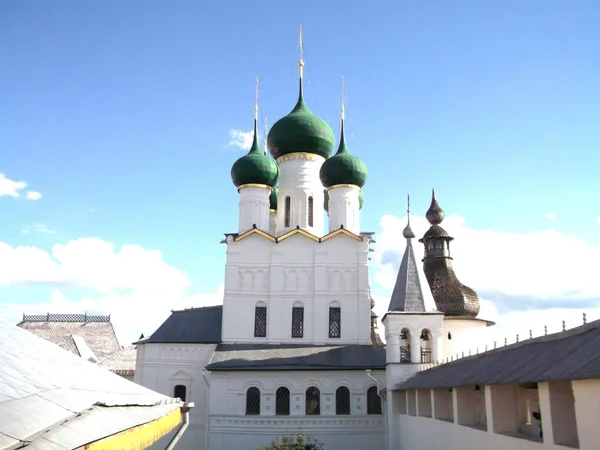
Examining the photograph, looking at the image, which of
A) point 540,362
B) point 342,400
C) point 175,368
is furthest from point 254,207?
point 540,362

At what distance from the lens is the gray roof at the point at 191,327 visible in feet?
73.5

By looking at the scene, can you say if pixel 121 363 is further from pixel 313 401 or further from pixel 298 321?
pixel 313 401

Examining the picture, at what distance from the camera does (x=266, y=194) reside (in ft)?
80.9

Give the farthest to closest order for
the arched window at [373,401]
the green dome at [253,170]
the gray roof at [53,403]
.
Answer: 1. the green dome at [253,170]
2. the arched window at [373,401]
3. the gray roof at [53,403]

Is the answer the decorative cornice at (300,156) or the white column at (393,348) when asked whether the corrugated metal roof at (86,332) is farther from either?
the white column at (393,348)

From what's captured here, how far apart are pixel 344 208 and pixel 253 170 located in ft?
13.6

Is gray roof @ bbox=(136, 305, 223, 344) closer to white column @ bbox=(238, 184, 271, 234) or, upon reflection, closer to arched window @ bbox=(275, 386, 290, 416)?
arched window @ bbox=(275, 386, 290, 416)

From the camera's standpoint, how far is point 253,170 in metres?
24.3

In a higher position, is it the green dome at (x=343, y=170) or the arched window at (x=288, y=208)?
the green dome at (x=343, y=170)

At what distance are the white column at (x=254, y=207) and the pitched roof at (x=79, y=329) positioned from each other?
15.8 metres

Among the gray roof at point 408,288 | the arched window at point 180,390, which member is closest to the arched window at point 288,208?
the gray roof at point 408,288

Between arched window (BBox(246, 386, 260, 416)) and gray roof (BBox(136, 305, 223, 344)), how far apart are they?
105 inches

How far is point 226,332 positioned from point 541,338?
48.1 ft

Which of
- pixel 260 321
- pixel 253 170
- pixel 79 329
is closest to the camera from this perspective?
pixel 260 321
